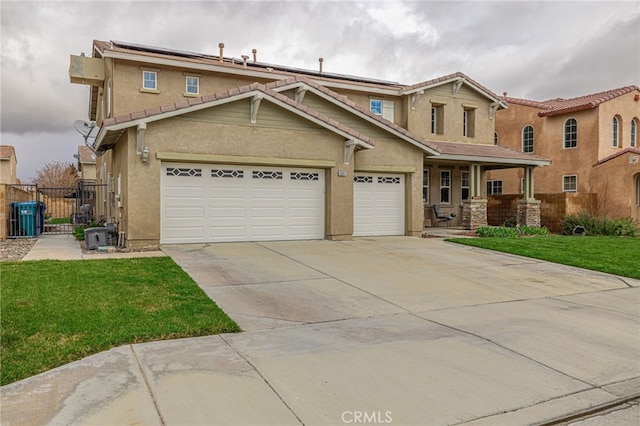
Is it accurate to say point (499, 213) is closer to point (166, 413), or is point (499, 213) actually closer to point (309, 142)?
point (309, 142)

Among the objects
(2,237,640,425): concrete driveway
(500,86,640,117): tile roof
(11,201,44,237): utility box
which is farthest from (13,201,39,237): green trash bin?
(500,86,640,117): tile roof

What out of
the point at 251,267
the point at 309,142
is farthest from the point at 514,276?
the point at 309,142

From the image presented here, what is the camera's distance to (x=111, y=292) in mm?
7203

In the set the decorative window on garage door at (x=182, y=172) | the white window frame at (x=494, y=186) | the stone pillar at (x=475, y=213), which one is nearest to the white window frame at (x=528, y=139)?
the white window frame at (x=494, y=186)

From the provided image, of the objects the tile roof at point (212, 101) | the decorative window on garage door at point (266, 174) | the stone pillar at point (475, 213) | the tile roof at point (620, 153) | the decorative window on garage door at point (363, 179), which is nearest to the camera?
the tile roof at point (212, 101)

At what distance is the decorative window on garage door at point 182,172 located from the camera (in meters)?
13.1

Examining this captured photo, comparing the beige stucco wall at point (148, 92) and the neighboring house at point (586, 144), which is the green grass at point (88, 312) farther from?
the neighboring house at point (586, 144)

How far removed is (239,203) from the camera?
46.0 ft

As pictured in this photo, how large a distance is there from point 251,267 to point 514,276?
18.7 ft

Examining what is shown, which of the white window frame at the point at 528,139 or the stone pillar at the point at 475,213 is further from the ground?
the white window frame at the point at 528,139

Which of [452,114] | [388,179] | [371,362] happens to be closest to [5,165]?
[388,179]

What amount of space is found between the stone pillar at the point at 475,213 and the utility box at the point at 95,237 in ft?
48.5

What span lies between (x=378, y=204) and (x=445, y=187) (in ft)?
24.6

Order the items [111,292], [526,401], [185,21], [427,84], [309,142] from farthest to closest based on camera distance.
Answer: [427,84] < [185,21] < [309,142] < [111,292] < [526,401]
